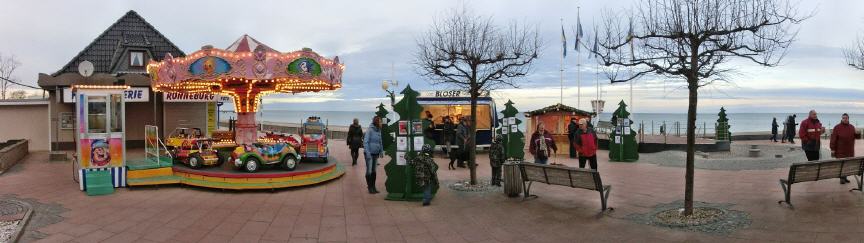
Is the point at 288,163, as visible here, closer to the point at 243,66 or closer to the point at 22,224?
the point at 243,66

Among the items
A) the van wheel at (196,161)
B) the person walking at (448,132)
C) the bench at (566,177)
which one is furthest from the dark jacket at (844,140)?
the van wheel at (196,161)

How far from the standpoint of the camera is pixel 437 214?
8.43 m

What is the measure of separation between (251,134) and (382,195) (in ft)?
21.3

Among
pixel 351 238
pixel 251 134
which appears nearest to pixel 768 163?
pixel 351 238

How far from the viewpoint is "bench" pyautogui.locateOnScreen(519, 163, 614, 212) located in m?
8.04

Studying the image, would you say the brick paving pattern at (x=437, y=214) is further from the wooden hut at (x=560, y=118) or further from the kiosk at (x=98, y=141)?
the wooden hut at (x=560, y=118)

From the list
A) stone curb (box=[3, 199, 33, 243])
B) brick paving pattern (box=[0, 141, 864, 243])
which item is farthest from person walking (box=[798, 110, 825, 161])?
stone curb (box=[3, 199, 33, 243])

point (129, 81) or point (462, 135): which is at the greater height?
point (129, 81)

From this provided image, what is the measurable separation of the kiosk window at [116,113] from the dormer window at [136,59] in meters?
11.3

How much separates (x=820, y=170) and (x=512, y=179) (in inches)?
189

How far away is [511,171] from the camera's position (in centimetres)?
965

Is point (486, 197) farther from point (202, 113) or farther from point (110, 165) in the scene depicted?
point (202, 113)

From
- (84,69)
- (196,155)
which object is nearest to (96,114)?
(196,155)

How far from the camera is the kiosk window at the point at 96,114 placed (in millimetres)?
11164
